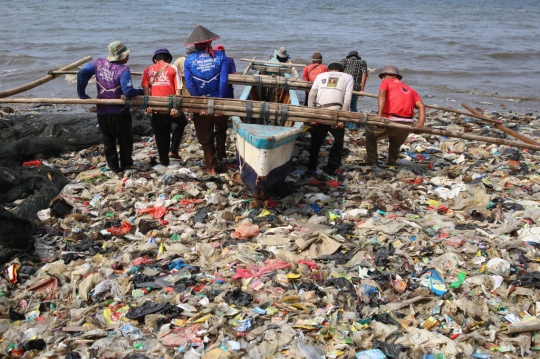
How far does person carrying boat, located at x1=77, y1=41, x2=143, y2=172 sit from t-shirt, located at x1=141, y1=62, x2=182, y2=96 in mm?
438

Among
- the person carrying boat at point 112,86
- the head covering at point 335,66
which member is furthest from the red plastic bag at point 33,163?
the head covering at point 335,66

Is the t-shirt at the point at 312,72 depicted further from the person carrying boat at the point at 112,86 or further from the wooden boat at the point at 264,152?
the person carrying boat at the point at 112,86

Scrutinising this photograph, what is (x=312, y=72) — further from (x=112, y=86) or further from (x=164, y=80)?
(x=112, y=86)

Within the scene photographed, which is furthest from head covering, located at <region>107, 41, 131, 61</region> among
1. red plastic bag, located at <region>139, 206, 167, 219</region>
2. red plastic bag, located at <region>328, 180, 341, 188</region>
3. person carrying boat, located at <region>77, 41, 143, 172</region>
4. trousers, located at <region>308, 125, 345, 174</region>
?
red plastic bag, located at <region>328, 180, 341, 188</region>

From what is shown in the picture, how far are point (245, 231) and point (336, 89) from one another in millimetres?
2737

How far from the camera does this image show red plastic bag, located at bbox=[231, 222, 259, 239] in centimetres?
560

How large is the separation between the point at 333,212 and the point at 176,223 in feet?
6.77

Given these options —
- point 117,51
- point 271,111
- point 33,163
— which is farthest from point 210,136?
point 33,163

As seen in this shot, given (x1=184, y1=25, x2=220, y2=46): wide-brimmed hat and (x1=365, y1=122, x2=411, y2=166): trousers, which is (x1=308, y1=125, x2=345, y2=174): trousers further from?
(x1=184, y1=25, x2=220, y2=46): wide-brimmed hat

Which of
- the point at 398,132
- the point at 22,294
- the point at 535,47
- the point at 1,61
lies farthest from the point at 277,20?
the point at 22,294

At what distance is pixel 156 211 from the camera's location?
6.26m

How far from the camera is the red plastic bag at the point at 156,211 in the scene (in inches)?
243

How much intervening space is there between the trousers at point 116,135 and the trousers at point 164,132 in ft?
1.33

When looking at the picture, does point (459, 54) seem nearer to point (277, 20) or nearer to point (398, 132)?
point (277, 20)
